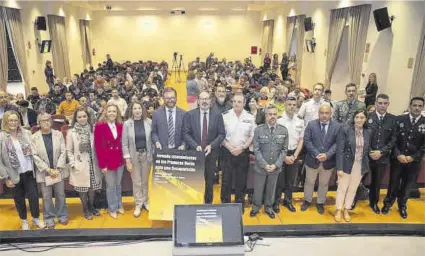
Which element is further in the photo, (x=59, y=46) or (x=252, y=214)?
(x=59, y=46)

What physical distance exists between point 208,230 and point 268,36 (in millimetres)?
19141

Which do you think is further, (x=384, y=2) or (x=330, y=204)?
(x=384, y=2)

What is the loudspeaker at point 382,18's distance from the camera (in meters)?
8.30

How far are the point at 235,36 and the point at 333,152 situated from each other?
1983cm

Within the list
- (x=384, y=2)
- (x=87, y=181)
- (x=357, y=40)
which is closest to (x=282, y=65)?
(x=357, y=40)

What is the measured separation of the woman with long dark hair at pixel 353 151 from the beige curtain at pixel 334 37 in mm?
7885

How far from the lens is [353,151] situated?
3928 millimetres

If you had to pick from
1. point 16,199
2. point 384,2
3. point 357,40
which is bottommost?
point 16,199

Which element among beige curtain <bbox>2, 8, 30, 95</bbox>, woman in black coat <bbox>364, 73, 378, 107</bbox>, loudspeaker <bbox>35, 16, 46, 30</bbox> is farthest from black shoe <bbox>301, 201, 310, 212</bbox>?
loudspeaker <bbox>35, 16, 46, 30</bbox>

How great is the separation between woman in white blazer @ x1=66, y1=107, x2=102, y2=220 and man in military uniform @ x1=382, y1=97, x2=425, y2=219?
11.8 feet

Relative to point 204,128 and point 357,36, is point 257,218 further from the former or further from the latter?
point 357,36

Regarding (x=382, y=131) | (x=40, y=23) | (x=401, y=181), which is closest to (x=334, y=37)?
(x=401, y=181)

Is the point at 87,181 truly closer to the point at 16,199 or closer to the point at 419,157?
the point at 16,199

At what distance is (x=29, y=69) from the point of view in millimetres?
11570
